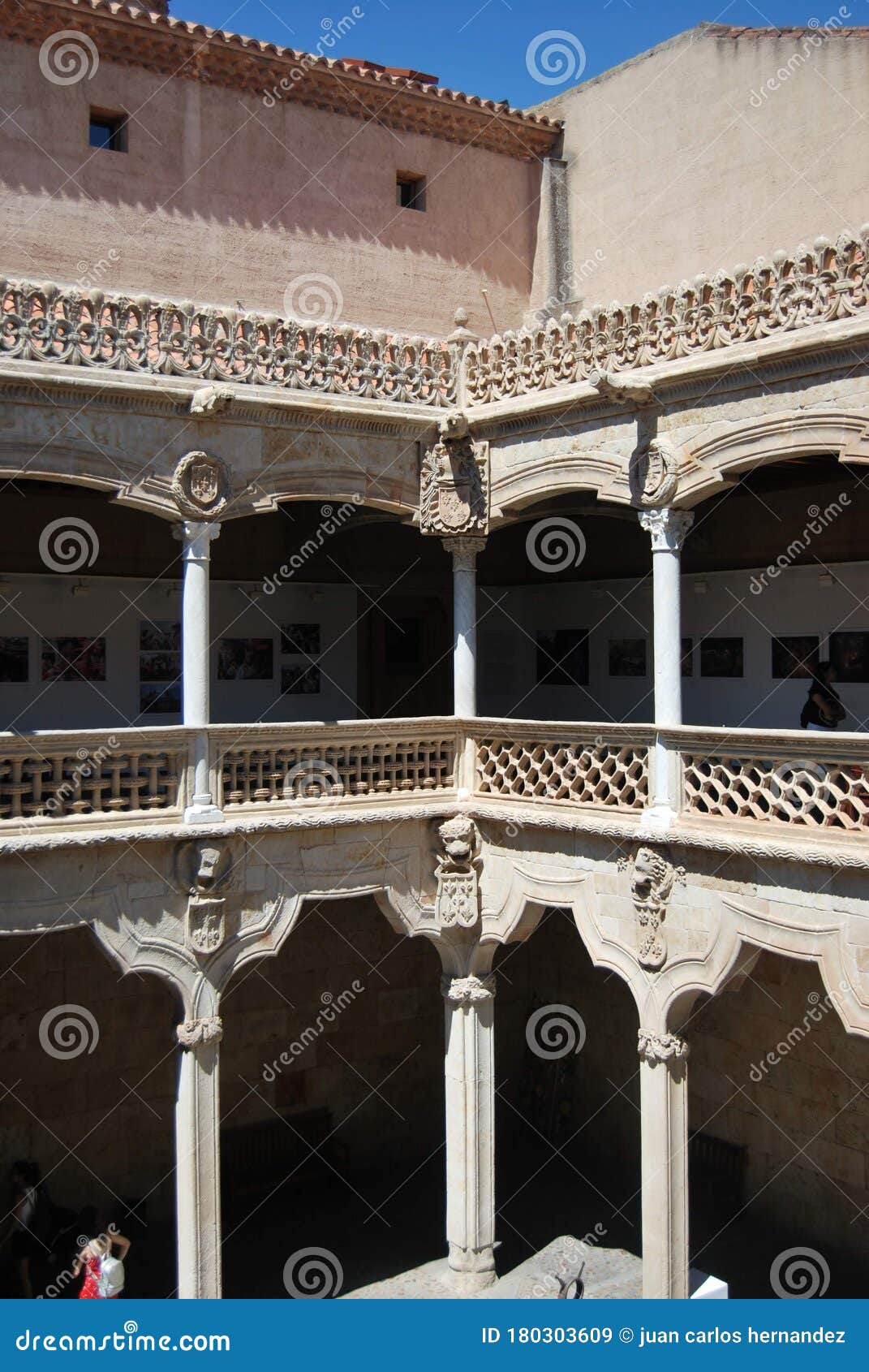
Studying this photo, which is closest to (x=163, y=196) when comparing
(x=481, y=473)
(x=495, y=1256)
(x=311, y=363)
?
(x=311, y=363)

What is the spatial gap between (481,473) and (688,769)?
336cm

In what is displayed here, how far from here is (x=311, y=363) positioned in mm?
10836

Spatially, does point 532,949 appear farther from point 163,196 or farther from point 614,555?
point 163,196

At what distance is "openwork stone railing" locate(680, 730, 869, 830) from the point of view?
8750 millimetres

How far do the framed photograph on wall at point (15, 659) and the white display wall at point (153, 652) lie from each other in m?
0.01

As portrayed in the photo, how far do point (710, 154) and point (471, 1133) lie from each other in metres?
10.0

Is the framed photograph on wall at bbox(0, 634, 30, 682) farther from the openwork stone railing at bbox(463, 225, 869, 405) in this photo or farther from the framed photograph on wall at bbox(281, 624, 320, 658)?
the openwork stone railing at bbox(463, 225, 869, 405)

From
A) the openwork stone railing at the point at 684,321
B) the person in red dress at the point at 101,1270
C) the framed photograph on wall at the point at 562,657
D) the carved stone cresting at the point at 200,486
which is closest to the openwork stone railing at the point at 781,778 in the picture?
the openwork stone railing at the point at 684,321

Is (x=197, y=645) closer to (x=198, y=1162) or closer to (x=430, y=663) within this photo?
(x=198, y=1162)

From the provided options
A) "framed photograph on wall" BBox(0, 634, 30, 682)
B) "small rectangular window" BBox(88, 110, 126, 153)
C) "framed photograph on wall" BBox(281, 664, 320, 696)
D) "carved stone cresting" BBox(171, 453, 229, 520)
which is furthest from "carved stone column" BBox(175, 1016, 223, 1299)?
"small rectangular window" BBox(88, 110, 126, 153)

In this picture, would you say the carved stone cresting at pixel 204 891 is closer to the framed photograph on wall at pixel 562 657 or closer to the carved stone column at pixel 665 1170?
the carved stone column at pixel 665 1170

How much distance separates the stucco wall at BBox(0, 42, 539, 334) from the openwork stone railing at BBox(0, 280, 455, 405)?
7.23ft

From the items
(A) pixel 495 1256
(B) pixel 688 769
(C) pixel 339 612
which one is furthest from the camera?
(C) pixel 339 612

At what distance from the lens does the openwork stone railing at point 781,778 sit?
28.7 feet
